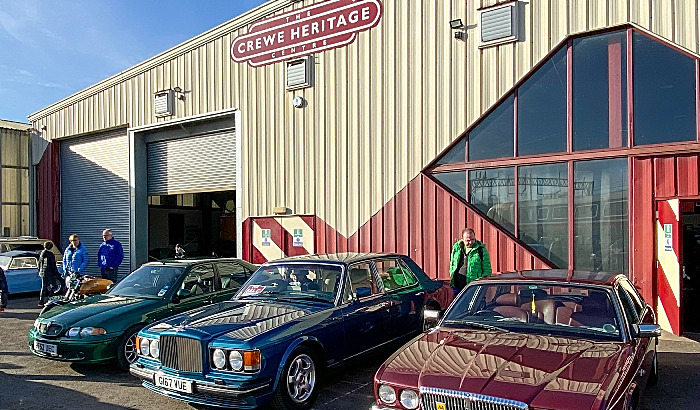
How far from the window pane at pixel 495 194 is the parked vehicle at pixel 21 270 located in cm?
1130

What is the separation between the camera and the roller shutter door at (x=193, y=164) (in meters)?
14.3

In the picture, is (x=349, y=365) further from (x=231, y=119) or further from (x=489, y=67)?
(x=231, y=119)

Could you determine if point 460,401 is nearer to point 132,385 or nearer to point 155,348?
point 155,348

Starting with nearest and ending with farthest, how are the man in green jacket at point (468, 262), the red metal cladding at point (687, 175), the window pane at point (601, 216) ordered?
1. the man in green jacket at point (468, 262)
2. the red metal cladding at point (687, 175)
3. the window pane at point (601, 216)

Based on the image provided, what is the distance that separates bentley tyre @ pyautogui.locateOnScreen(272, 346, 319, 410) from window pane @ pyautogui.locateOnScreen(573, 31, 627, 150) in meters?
6.19

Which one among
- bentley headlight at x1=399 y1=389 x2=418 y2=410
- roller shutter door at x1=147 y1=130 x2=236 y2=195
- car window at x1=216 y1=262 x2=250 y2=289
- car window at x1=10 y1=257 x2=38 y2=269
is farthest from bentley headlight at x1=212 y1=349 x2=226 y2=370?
car window at x1=10 y1=257 x2=38 y2=269

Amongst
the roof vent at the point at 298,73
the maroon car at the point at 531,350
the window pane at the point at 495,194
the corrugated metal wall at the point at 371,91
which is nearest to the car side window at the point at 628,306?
the maroon car at the point at 531,350

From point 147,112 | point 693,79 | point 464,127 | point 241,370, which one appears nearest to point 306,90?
point 464,127

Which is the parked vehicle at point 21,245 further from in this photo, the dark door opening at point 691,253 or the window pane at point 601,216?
the dark door opening at point 691,253

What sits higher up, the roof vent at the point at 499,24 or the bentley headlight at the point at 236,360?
the roof vent at the point at 499,24

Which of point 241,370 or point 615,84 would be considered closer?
point 241,370

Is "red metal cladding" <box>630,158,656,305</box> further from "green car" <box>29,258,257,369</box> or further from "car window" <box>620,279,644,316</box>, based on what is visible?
"green car" <box>29,258,257,369</box>

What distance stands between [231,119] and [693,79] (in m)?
10.1

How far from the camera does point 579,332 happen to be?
173 inches
